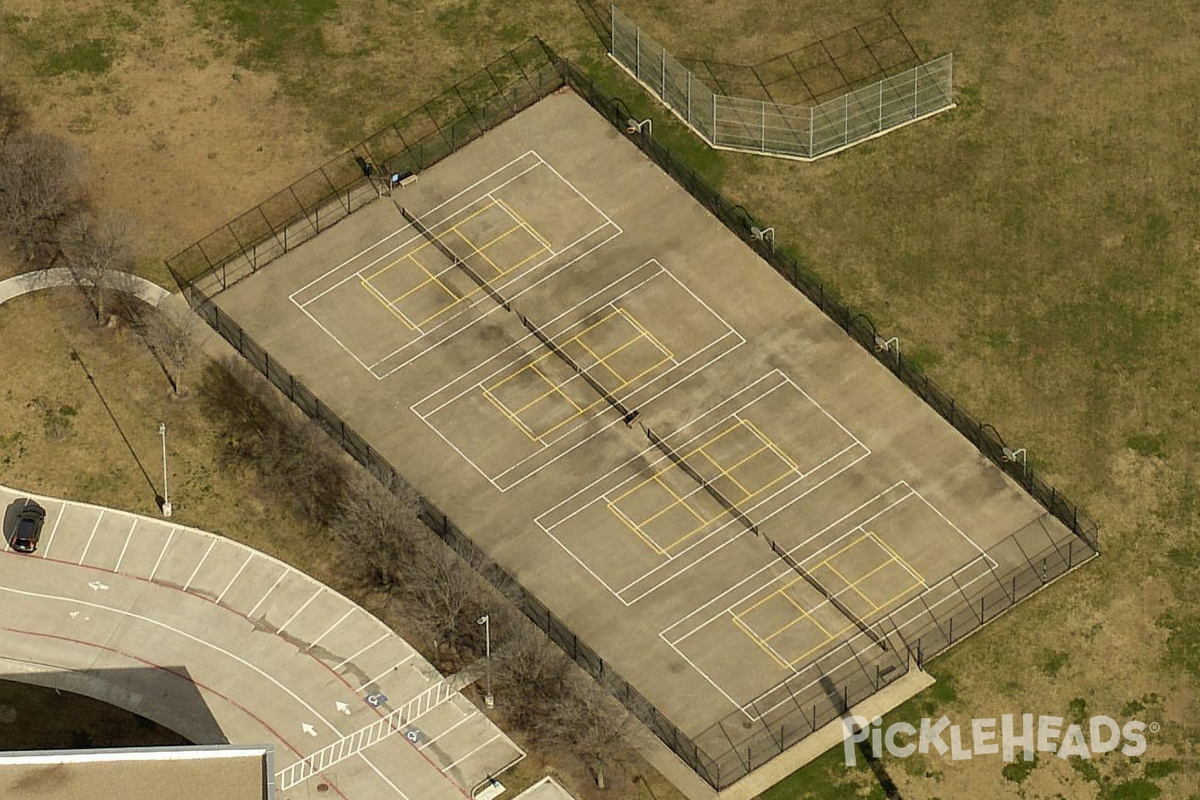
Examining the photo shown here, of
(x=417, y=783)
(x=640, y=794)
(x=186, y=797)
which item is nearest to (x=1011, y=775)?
(x=640, y=794)

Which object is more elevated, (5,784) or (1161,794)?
(5,784)

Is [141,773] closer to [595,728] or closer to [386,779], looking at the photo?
[386,779]

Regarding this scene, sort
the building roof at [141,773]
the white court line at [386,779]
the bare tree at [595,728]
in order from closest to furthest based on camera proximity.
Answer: the building roof at [141,773], the bare tree at [595,728], the white court line at [386,779]

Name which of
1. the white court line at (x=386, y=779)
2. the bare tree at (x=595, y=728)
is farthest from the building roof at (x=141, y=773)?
the bare tree at (x=595, y=728)

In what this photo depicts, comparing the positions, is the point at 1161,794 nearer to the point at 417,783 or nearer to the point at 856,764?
the point at 856,764

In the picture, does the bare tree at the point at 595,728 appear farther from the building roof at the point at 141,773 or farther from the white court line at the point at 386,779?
the building roof at the point at 141,773
